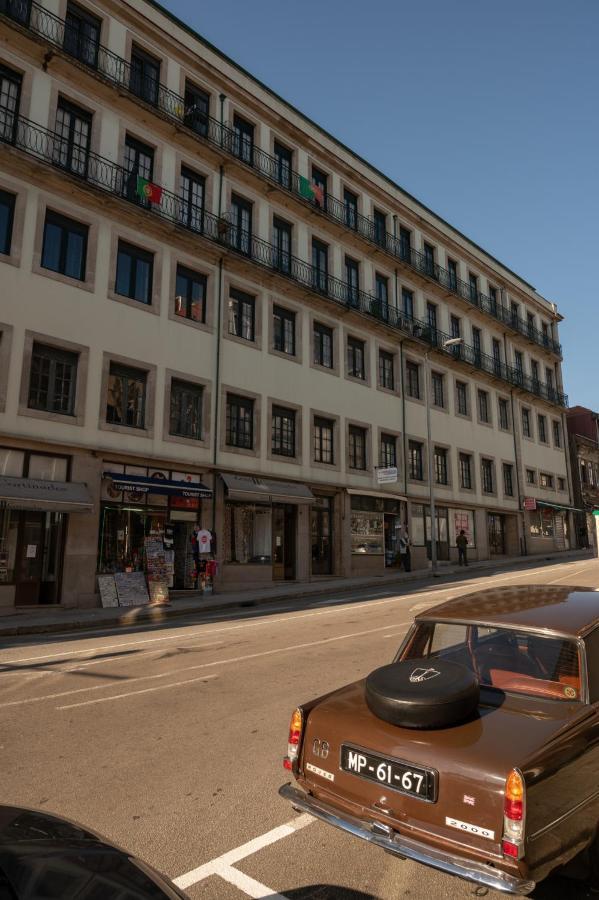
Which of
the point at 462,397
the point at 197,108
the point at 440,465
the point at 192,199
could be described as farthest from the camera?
the point at 462,397

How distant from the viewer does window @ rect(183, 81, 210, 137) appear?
73.0 feet

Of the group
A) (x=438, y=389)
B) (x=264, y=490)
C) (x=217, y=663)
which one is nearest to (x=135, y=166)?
(x=264, y=490)

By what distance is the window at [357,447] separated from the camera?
2630 centimetres

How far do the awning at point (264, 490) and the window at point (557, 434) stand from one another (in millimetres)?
28131

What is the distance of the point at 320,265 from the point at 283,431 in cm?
878

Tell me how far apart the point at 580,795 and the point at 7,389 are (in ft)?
53.8

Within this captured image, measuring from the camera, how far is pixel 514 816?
271 cm

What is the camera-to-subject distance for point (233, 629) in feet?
41.1

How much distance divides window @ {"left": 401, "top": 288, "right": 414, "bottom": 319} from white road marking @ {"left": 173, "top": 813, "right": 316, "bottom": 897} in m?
29.6

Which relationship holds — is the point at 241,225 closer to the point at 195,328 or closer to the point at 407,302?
the point at 195,328

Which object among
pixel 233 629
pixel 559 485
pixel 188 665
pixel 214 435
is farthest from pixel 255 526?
pixel 559 485

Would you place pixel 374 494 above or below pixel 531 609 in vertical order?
above

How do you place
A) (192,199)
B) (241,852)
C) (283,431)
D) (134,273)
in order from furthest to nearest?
(283,431) → (192,199) → (134,273) → (241,852)

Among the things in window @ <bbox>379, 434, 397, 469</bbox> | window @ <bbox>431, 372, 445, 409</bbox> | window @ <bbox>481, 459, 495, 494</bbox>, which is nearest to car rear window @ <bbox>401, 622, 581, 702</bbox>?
window @ <bbox>379, 434, 397, 469</bbox>
